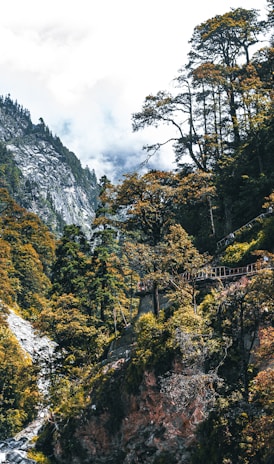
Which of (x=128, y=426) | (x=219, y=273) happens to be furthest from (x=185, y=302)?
(x=128, y=426)

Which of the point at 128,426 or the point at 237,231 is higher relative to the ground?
the point at 237,231

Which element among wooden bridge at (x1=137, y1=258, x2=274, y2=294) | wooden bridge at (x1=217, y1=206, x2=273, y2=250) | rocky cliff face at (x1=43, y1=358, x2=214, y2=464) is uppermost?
wooden bridge at (x1=217, y1=206, x2=273, y2=250)

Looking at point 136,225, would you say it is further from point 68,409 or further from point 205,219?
point 68,409

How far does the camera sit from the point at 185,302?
26.5 meters

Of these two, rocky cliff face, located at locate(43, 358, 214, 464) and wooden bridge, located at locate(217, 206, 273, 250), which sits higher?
wooden bridge, located at locate(217, 206, 273, 250)

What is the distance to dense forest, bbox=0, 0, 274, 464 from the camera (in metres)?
19.8

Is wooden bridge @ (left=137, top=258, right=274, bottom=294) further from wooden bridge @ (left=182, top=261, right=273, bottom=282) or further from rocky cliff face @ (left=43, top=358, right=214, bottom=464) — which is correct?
rocky cliff face @ (left=43, top=358, right=214, bottom=464)

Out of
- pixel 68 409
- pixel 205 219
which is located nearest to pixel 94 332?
pixel 68 409

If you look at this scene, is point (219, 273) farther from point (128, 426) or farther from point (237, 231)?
point (128, 426)

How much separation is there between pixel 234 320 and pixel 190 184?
1407 centimetres

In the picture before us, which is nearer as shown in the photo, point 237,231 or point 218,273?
point 218,273

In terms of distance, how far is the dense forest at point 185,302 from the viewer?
19812 mm

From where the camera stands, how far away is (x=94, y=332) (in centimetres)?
3612

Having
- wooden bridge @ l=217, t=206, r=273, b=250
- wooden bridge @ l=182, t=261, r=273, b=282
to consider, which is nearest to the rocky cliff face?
wooden bridge @ l=182, t=261, r=273, b=282
